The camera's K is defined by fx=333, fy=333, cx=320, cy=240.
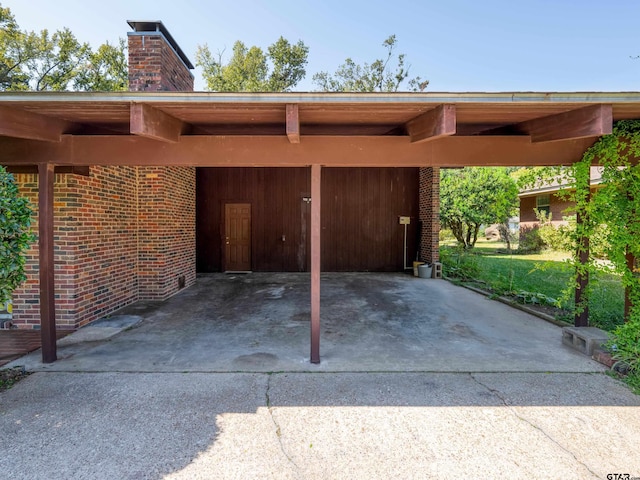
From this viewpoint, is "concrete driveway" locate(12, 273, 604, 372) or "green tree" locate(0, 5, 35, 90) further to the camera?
"green tree" locate(0, 5, 35, 90)

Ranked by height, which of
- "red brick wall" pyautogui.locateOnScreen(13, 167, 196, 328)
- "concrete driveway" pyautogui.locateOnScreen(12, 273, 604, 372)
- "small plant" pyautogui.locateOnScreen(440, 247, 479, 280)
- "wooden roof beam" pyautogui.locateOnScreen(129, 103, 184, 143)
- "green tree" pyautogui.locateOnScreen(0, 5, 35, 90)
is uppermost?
"green tree" pyautogui.locateOnScreen(0, 5, 35, 90)

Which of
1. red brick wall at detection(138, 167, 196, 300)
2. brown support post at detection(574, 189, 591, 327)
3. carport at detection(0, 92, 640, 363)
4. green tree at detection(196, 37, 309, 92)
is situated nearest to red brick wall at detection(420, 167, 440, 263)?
brown support post at detection(574, 189, 591, 327)

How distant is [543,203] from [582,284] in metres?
13.1

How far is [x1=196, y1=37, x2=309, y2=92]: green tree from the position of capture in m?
21.8

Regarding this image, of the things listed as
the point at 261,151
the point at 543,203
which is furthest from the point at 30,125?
the point at 543,203

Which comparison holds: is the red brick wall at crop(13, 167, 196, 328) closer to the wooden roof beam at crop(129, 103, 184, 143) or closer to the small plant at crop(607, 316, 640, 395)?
the wooden roof beam at crop(129, 103, 184, 143)

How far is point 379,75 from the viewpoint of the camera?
21.2 meters

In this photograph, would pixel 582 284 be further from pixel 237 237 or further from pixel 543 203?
pixel 543 203

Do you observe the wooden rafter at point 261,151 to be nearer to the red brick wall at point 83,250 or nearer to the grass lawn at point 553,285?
the red brick wall at point 83,250

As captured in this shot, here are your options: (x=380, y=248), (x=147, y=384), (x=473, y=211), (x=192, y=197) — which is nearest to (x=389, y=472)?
(x=147, y=384)

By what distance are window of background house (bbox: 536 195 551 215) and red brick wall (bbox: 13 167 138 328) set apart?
1625 centimetres

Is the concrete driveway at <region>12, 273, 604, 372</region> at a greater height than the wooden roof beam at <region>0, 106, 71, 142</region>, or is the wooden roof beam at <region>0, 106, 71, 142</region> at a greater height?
the wooden roof beam at <region>0, 106, 71, 142</region>

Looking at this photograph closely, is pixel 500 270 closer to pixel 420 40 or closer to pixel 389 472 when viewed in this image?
pixel 389 472

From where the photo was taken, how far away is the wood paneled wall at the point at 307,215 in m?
10.2
